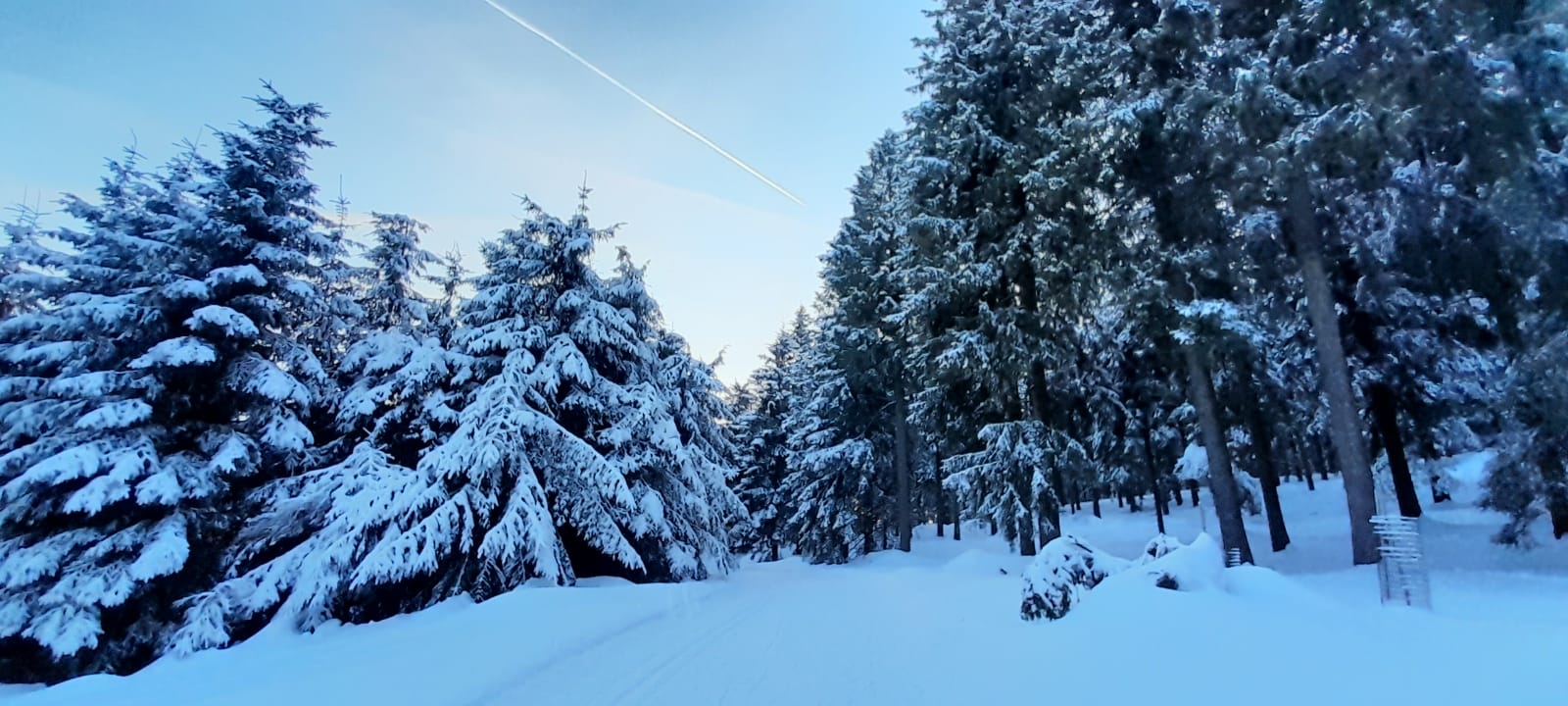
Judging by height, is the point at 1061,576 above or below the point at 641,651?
above

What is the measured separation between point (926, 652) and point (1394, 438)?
17208 mm

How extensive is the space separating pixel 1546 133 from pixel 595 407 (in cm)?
1563

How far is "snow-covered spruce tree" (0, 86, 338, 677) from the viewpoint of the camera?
34.7 feet

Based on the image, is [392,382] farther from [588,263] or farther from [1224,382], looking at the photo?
[1224,382]

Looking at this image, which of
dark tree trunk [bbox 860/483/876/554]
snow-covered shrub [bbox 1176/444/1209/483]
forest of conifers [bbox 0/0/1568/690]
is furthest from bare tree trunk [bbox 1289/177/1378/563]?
dark tree trunk [bbox 860/483/876/554]

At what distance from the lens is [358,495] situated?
11.4m

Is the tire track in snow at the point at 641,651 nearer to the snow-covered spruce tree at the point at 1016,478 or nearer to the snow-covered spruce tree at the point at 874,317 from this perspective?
the snow-covered spruce tree at the point at 1016,478

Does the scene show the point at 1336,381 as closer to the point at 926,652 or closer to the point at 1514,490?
the point at 1514,490

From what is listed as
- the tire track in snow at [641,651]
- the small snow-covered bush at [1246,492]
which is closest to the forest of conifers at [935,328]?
the tire track in snow at [641,651]

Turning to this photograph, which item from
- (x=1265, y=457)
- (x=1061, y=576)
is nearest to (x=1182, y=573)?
(x=1061, y=576)

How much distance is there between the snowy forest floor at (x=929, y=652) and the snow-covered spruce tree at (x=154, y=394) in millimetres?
1988

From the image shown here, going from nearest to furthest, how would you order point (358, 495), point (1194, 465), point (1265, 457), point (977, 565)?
point (358, 495) < point (977, 565) < point (1265, 457) < point (1194, 465)

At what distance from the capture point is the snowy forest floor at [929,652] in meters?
4.66

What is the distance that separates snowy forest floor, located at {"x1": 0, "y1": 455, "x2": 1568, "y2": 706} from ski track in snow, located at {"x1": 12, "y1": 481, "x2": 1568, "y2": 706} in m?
0.03
